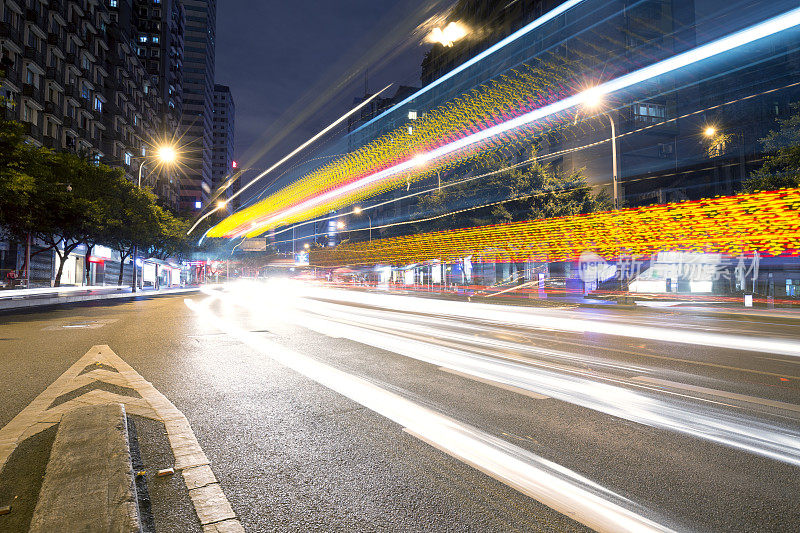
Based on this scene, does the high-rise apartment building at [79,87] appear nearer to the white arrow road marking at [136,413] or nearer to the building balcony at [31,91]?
the building balcony at [31,91]

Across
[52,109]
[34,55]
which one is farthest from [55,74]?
[52,109]

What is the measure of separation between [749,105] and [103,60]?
228 feet

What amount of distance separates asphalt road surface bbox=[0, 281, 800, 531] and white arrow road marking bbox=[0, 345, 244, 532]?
0.12 m

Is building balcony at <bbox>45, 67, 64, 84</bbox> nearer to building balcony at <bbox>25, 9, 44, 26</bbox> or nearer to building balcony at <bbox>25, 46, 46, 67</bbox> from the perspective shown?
building balcony at <bbox>25, 46, 46, 67</bbox>

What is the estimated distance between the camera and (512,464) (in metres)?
3.25

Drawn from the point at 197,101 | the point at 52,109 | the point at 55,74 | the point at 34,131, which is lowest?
the point at 34,131

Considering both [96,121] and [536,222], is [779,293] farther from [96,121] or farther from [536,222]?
[96,121]

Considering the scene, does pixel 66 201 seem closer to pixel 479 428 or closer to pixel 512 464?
pixel 479 428

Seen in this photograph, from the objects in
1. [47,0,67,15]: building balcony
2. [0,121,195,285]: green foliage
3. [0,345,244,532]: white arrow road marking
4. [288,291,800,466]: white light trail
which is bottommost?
[288,291,800,466]: white light trail

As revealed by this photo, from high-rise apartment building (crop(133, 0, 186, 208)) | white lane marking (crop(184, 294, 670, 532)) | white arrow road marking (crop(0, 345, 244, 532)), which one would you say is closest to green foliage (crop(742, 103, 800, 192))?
white lane marking (crop(184, 294, 670, 532))

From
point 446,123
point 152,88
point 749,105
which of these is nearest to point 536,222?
point 749,105

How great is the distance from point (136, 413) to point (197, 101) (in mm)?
164630

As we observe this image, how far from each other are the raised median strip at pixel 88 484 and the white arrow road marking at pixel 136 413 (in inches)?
14.8

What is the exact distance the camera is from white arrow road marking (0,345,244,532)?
262 centimetres
